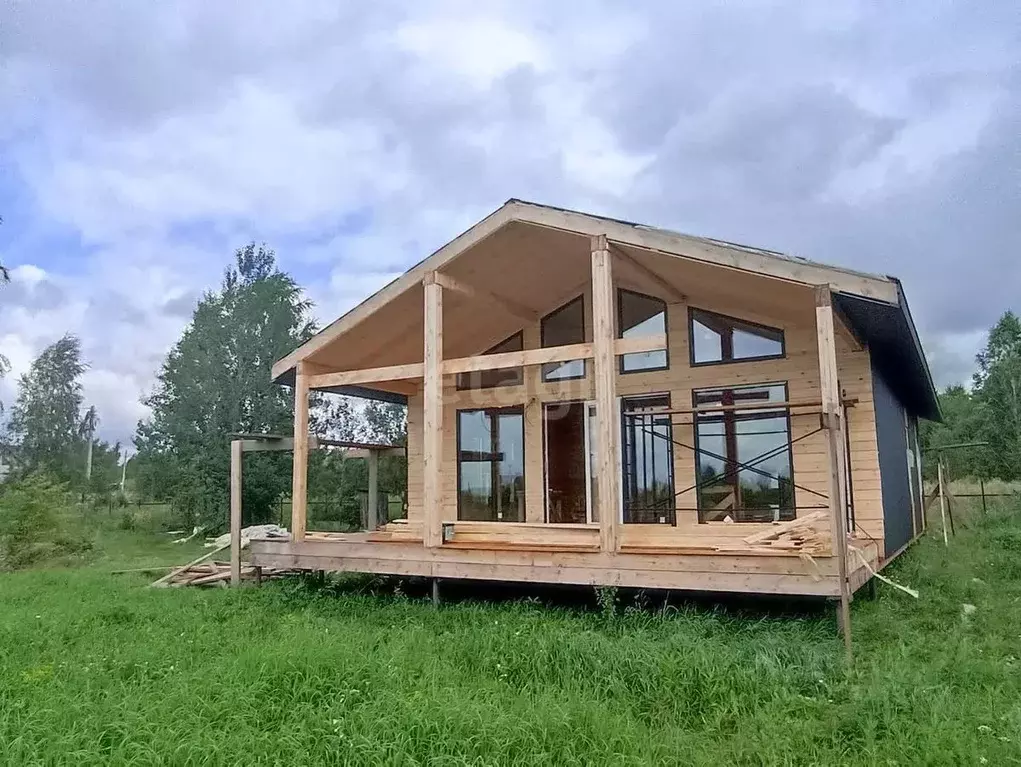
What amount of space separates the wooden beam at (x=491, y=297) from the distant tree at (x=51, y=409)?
80.1 ft

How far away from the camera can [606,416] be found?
23.3ft

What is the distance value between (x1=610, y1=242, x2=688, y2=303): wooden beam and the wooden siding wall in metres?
0.17

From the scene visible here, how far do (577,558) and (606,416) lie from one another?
4.70 feet

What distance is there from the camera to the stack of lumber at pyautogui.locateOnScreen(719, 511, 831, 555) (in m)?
6.80

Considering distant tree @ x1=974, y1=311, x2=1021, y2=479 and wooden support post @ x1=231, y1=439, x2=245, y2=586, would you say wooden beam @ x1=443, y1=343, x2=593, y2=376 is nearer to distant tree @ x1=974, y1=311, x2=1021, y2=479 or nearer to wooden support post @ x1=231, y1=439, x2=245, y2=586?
wooden support post @ x1=231, y1=439, x2=245, y2=586

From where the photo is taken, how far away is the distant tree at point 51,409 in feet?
94.6

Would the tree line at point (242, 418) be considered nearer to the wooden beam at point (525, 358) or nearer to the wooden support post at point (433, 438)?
the wooden support post at point (433, 438)

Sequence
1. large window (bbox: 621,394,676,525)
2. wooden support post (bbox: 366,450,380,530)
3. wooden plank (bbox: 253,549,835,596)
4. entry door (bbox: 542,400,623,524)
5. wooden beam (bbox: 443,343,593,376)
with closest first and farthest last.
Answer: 1. wooden plank (bbox: 253,549,835,596)
2. wooden beam (bbox: 443,343,593,376)
3. large window (bbox: 621,394,676,525)
4. entry door (bbox: 542,400,623,524)
5. wooden support post (bbox: 366,450,380,530)

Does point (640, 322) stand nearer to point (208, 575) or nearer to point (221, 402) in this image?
point (208, 575)

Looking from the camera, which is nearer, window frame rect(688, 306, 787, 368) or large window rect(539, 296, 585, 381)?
window frame rect(688, 306, 787, 368)

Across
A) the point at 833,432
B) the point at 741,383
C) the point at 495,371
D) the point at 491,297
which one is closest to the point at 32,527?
the point at 495,371

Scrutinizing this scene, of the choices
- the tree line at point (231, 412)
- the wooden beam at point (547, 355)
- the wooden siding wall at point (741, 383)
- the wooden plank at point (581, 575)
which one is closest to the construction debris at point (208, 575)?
the wooden plank at point (581, 575)

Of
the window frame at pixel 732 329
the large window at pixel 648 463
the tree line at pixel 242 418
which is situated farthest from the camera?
the tree line at pixel 242 418

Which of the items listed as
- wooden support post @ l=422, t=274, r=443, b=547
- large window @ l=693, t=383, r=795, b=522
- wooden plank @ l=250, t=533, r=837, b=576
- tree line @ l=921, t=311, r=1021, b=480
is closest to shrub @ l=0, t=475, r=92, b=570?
wooden plank @ l=250, t=533, r=837, b=576
